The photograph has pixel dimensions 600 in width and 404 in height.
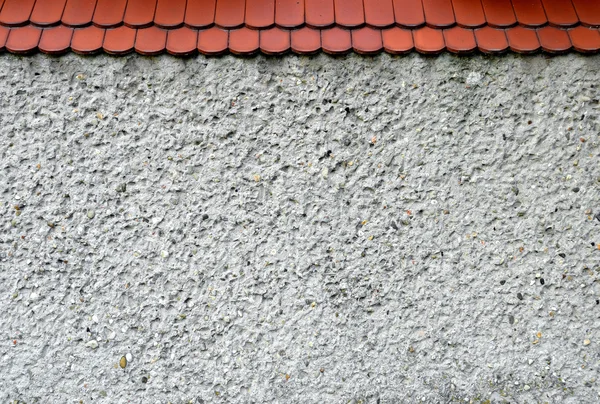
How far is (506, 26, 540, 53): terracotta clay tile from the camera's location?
2.25m

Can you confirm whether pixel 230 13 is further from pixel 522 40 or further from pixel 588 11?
pixel 588 11

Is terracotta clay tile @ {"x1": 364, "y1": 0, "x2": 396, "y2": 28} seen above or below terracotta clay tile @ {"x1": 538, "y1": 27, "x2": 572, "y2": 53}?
above

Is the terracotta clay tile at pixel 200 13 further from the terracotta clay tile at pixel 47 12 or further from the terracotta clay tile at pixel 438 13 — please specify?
the terracotta clay tile at pixel 438 13

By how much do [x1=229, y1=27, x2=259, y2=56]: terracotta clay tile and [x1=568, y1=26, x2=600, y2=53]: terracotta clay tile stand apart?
4.40 feet

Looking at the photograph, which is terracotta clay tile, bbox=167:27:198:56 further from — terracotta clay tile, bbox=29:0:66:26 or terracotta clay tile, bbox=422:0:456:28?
terracotta clay tile, bbox=422:0:456:28

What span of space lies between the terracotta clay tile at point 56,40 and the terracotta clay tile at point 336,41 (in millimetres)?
1068

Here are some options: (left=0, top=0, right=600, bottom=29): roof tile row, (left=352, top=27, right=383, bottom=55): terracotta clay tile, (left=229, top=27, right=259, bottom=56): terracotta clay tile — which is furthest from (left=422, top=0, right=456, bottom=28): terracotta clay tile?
(left=229, top=27, right=259, bottom=56): terracotta clay tile

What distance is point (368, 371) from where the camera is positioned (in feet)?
7.89

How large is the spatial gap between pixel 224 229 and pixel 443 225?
0.97 metres

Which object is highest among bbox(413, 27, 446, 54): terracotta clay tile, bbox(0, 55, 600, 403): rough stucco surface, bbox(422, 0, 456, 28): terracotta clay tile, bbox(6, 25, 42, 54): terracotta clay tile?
bbox(422, 0, 456, 28): terracotta clay tile

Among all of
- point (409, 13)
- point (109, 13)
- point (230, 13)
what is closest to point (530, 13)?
point (409, 13)

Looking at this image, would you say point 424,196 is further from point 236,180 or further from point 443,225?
point 236,180

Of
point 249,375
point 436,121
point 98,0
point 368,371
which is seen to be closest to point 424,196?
point 436,121

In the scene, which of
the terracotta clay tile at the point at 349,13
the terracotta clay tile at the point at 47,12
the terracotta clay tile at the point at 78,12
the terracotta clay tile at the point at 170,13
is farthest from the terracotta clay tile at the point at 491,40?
the terracotta clay tile at the point at 47,12
